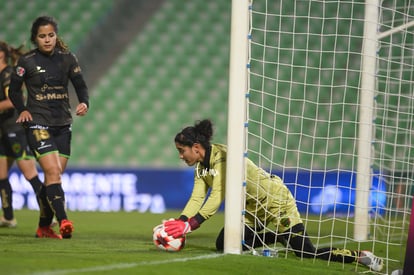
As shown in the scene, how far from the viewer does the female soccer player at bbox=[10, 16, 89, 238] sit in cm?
597

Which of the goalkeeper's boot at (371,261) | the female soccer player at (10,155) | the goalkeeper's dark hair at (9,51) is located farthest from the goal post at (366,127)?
the goalkeeper's dark hair at (9,51)

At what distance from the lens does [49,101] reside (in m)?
6.13

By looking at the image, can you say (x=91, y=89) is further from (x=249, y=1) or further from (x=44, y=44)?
(x=249, y=1)

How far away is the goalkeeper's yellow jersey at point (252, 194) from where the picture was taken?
5.20 metres

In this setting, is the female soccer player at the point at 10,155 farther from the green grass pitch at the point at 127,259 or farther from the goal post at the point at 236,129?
the goal post at the point at 236,129

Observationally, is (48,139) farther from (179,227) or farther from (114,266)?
(114,266)

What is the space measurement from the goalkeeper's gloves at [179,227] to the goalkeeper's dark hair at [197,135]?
506mm

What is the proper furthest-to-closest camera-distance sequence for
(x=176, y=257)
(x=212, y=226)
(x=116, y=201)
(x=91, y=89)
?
(x=91, y=89) < (x=116, y=201) < (x=212, y=226) < (x=176, y=257)

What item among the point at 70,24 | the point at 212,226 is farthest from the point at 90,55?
the point at 212,226

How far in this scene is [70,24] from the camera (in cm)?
1378

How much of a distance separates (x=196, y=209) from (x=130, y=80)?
8.28m

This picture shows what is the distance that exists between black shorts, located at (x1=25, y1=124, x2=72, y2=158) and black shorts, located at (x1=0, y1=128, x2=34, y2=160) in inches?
62.8

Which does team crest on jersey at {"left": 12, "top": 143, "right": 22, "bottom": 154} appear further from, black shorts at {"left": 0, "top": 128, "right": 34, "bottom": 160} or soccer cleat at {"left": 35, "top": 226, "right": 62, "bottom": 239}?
soccer cleat at {"left": 35, "top": 226, "right": 62, "bottom": 239}

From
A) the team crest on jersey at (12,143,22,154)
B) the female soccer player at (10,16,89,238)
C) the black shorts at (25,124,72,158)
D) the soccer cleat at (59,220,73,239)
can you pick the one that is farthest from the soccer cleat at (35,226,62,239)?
the team crest on jersey at (12,143,22,154)
